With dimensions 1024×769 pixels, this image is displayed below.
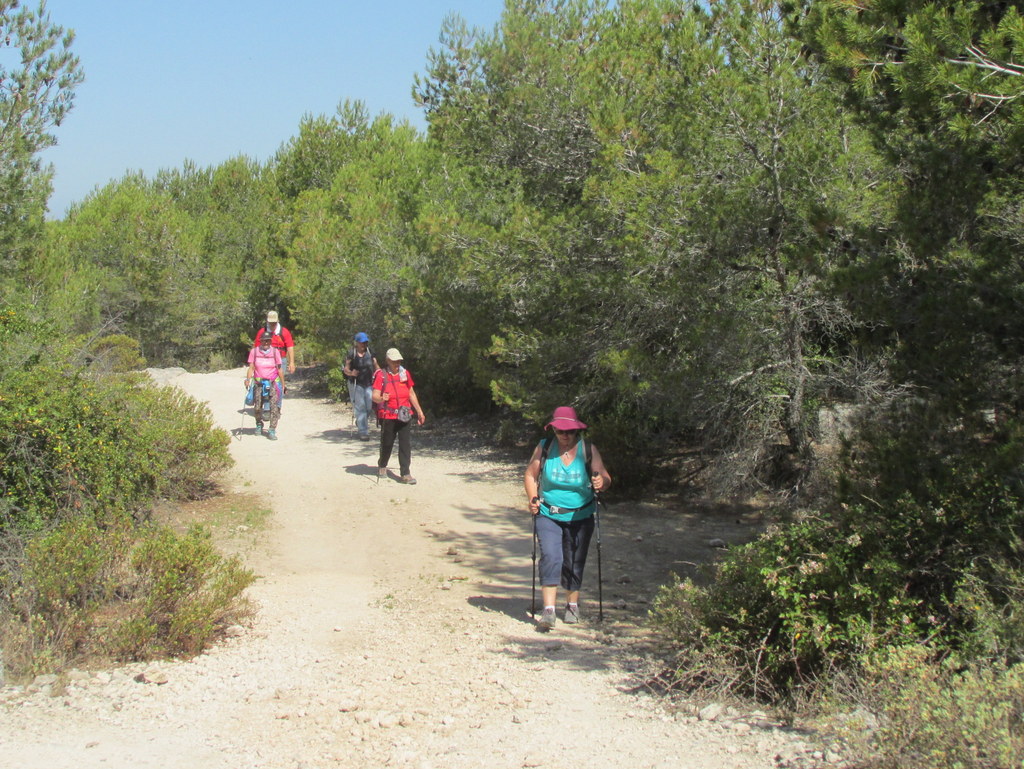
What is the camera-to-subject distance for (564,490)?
6.95 meters

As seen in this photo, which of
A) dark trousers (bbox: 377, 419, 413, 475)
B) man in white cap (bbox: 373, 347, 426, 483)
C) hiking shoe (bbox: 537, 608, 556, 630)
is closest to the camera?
hiking shoe (bbox: 537, 608, 556, 630)

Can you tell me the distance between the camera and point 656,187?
9.42 metres

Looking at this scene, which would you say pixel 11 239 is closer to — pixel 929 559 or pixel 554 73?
pixel 554 73

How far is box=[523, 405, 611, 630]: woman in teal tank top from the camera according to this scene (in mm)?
6863

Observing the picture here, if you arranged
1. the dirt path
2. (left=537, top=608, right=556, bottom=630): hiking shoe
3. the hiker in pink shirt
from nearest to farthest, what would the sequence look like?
1. the dirt path
2. (left=537, top=608, right=556, bottom=630): hiking shoe
3. the hiker in pink shirt

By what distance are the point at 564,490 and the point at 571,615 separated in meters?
0.88

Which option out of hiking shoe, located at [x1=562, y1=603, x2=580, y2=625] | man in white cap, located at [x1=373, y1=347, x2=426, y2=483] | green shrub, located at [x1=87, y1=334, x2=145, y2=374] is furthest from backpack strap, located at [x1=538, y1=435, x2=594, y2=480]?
green shrub, located at [x1=87, y1=334, x2=145, y2=374]

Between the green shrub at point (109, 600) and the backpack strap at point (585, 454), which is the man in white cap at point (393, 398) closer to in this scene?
the backpack strap at point (585, 454)

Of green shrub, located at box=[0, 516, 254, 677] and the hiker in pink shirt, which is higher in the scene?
the hiker in pink shirt

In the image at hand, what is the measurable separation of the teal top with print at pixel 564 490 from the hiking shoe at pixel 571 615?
631 millimetres

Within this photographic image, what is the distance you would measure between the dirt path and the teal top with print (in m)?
0.81

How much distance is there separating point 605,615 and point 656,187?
422 cm

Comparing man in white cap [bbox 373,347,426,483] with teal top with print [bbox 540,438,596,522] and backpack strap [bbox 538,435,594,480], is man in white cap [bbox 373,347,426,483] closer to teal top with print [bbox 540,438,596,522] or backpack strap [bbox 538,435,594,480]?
backpack strap [bbox 538,435,594,480]

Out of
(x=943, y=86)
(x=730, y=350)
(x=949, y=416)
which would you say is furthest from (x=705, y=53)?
(x=949, y=416)
